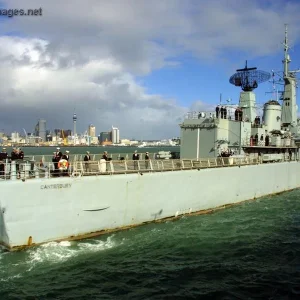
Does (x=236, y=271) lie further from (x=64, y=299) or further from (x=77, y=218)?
(x=77, y=218)

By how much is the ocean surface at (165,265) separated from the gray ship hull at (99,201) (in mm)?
718

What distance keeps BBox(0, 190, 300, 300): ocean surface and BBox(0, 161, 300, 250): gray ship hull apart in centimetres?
72

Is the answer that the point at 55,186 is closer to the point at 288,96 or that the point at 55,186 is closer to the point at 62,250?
the point at 62,250

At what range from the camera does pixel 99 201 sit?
58.0 ft

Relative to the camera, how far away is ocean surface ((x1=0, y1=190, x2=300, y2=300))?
11.9m

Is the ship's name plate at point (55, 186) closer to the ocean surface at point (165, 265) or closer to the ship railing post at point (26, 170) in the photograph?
the ship railing post at point (26, 170)

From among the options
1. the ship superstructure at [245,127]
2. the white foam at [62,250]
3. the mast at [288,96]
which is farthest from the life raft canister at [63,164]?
the mast at [288,96]

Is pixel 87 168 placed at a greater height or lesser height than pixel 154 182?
greater

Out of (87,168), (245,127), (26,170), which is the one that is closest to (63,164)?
(87,168)

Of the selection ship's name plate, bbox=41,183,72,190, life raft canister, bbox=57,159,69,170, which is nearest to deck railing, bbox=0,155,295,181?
life raft canister, bbox=57,159,69,170

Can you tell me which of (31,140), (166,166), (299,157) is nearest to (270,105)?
(299,157)

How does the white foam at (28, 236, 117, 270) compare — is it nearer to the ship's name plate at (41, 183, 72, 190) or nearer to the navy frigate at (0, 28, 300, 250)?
the navy frigate at (0, 28, 300, 250)

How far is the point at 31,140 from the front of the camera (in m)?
192

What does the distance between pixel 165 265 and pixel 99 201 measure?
17.1ft
